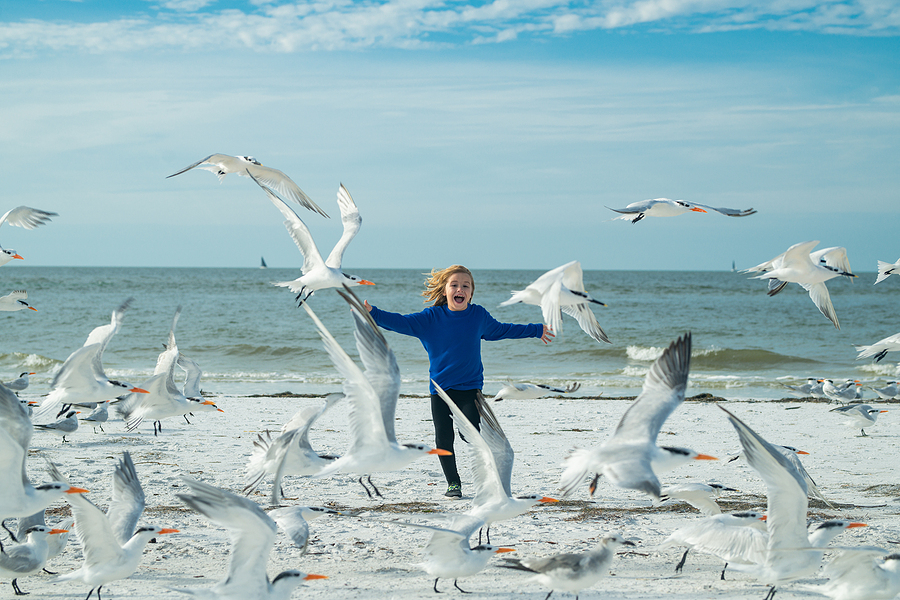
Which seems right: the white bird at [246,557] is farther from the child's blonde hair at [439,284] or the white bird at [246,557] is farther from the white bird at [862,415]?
the white bird at [862,415]

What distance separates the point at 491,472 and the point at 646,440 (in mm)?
936

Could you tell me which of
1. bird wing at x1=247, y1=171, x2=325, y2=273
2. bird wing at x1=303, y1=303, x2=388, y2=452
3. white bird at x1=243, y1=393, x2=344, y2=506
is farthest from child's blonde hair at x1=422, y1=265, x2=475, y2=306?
bird wing at x1=303, y1=303, x2=388, y2=452

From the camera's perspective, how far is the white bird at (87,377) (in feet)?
18.5

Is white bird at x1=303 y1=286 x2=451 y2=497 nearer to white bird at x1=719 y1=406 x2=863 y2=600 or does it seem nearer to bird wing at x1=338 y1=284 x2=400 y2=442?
bird wing at x1=338 y1=284 x2=400 y2=442

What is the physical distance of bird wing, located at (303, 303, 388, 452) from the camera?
3.86 metres

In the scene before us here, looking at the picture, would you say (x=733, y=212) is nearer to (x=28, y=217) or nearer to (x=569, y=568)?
(x=569, y=568)

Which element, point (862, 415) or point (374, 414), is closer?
point (374, 414)

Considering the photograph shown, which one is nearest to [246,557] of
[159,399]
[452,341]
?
[452,341]

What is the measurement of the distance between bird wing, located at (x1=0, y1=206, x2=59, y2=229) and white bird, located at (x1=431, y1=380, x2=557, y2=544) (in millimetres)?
7707

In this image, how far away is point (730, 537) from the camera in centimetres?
397

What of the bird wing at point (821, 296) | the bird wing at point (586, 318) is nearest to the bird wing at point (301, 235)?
the bird wing at point (586, 318)

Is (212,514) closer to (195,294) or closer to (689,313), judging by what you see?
(689,313)

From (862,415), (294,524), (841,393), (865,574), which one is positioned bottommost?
(841,393)

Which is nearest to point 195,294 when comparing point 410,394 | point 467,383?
point 410,394
